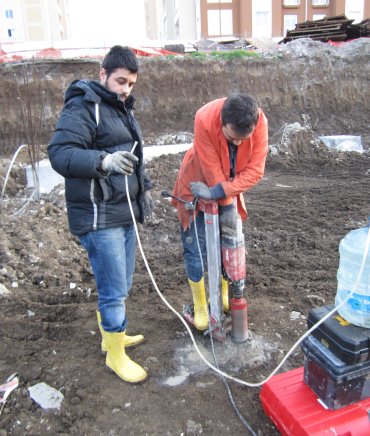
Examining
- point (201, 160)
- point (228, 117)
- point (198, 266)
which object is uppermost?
point (228, 117)

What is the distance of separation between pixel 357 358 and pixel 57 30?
185ft

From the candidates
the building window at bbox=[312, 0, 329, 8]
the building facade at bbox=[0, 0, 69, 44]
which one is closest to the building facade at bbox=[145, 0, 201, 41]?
the building window at bbox=[312, 0, 329, 8]

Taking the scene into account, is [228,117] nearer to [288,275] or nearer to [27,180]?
[288,275]

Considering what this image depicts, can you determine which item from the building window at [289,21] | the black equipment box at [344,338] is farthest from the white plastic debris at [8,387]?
the building window at [289,21]

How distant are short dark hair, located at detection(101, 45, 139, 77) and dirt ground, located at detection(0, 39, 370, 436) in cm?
198

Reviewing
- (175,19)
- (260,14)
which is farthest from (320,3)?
(175,19)

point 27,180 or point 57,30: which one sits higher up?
point 57,30

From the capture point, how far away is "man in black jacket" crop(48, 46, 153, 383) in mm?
2066

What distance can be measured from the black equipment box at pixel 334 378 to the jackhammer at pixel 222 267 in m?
0.76

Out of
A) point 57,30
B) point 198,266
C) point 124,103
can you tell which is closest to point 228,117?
point 124,103

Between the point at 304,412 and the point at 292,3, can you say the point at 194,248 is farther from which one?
the point at 292,3

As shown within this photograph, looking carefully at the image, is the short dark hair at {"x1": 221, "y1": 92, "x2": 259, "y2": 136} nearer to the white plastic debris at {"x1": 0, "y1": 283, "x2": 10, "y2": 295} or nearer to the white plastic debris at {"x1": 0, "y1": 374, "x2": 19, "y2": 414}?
the white plastic debris at {"x1": 0, "y1": 374, "x2": 19, "y2": 414}

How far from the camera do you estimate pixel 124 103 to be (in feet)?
7.63

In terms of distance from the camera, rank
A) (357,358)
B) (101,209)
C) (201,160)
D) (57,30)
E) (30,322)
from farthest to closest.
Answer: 1. (57,30)
2. (30,322)
3. (201,160)
4. (101,209)
5. (357,358)
